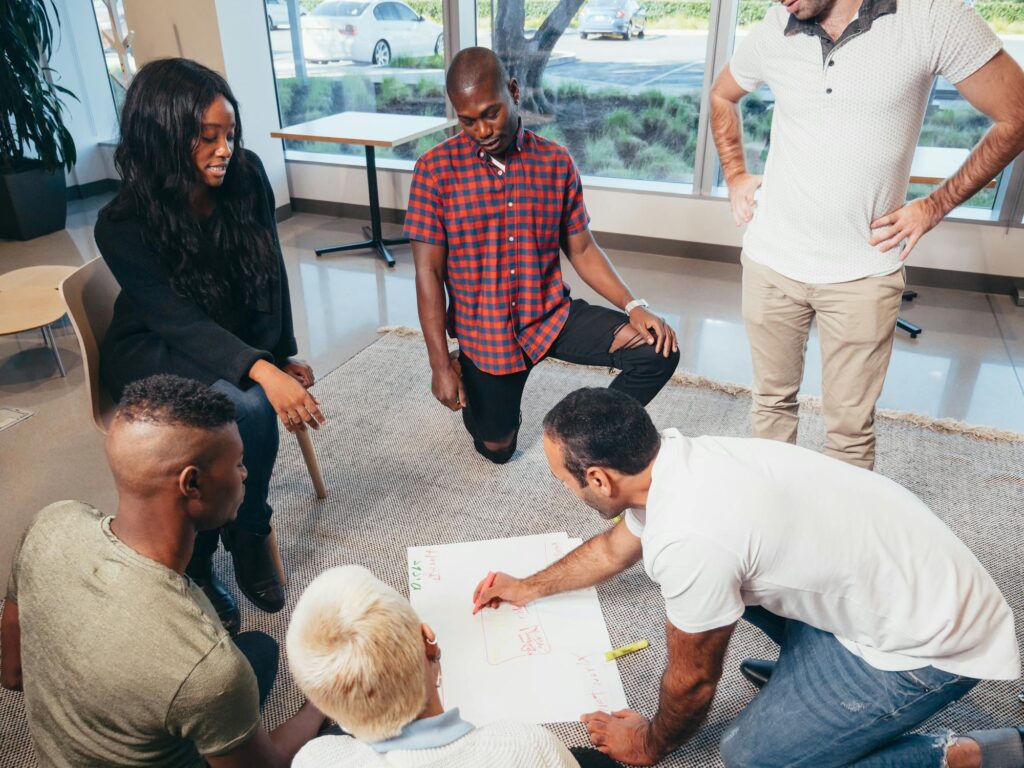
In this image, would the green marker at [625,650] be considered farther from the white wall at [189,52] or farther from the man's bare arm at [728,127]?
the white wall at [189,52]

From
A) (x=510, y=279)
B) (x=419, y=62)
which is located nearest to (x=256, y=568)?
(x=510, y=279)

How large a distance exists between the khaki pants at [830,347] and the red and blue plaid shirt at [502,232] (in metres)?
0.56

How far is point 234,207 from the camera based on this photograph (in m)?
1.83

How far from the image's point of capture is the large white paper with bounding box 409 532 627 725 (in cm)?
146

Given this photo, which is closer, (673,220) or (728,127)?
(728,127)

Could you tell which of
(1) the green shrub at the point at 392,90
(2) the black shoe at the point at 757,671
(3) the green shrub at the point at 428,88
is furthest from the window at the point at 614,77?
(2) the black shoe at the point at 757,671

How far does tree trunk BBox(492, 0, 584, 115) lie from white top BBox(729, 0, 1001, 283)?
2422 mm

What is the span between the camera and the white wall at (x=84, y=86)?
4.84 meters

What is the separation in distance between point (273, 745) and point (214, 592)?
0.74m

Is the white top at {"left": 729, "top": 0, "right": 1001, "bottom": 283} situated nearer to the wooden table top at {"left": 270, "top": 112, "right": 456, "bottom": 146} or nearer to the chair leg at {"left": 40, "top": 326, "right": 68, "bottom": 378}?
the wooden table top at {"left": 270, "top": 112, "right": 456, "bottom": 146}

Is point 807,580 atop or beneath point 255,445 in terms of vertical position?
atop

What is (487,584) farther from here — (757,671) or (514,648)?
(757,671)

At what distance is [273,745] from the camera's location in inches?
43.0

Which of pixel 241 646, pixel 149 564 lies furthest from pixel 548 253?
pixel 149 564
